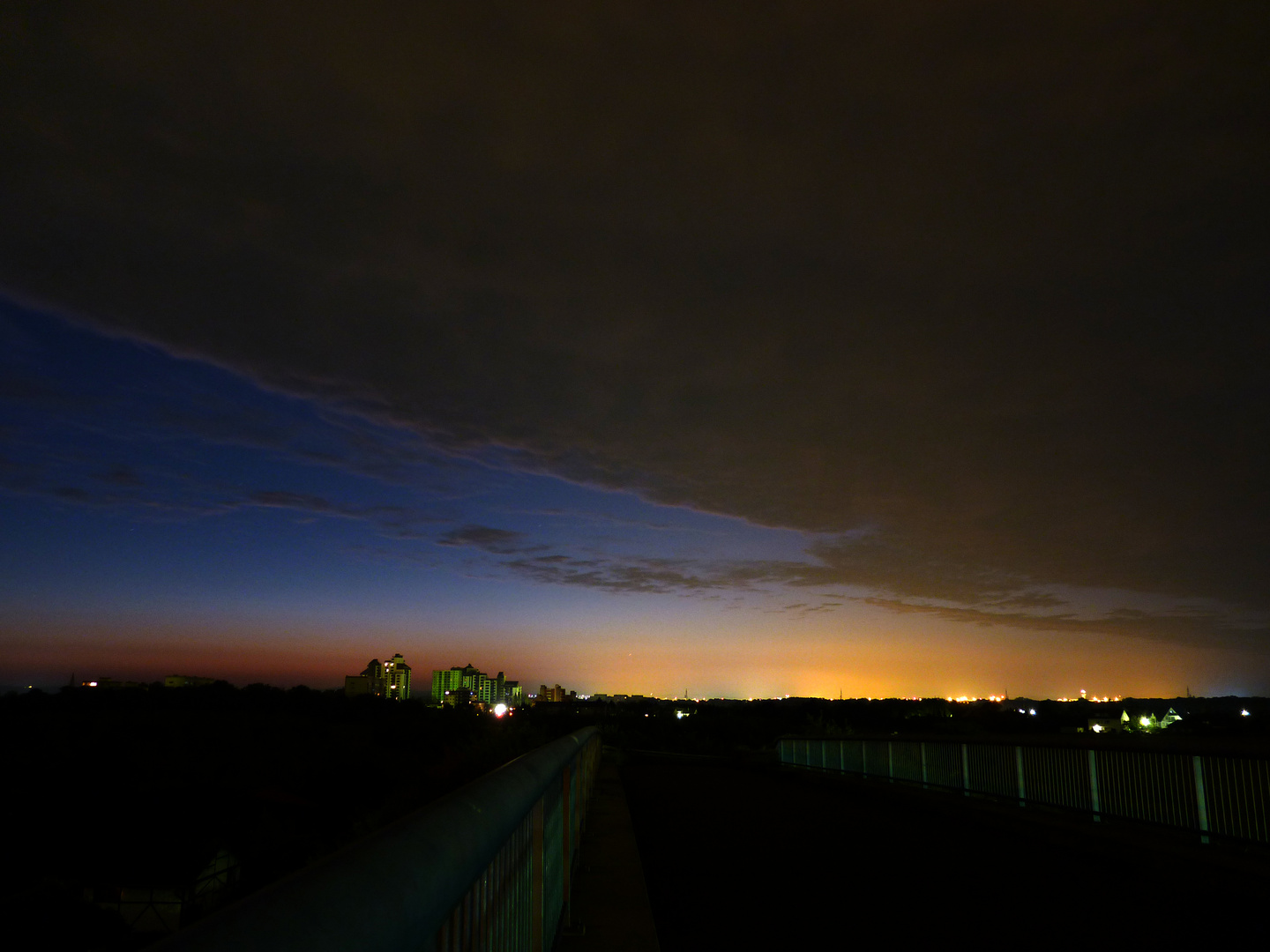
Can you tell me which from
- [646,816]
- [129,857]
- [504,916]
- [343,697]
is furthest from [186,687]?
[504,916]

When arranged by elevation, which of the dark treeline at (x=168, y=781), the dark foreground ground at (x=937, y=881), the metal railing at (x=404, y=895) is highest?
the metal railing at (x=404, y=895)

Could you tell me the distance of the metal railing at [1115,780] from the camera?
11.1 m

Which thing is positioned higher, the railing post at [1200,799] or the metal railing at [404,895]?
the metal railing at [404,895]

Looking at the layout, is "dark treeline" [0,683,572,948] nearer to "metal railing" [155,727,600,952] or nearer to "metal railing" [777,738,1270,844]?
"metal railing" [777,738,1270,844]

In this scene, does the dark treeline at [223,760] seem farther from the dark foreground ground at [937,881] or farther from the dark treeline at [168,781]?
the dark foreground ground at [937,881]

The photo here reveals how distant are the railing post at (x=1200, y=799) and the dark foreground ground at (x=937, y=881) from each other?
1.39 feet

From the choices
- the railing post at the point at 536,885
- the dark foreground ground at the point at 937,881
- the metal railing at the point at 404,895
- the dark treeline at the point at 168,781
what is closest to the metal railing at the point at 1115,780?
→ the dark foreground ground at the point at 937,881

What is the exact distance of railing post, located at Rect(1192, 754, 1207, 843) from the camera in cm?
1165

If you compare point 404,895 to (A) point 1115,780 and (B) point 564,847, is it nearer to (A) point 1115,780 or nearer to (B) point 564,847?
(B) point 564,847

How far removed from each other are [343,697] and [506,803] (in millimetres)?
179258

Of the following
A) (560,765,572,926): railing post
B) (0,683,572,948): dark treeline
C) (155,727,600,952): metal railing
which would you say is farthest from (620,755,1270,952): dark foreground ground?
(0,683,572,948): dark treeline

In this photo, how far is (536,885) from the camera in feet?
14.5

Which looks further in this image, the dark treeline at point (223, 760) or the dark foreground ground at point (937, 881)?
the dark treeline at point (223, 760)

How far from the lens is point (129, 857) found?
75.2m
